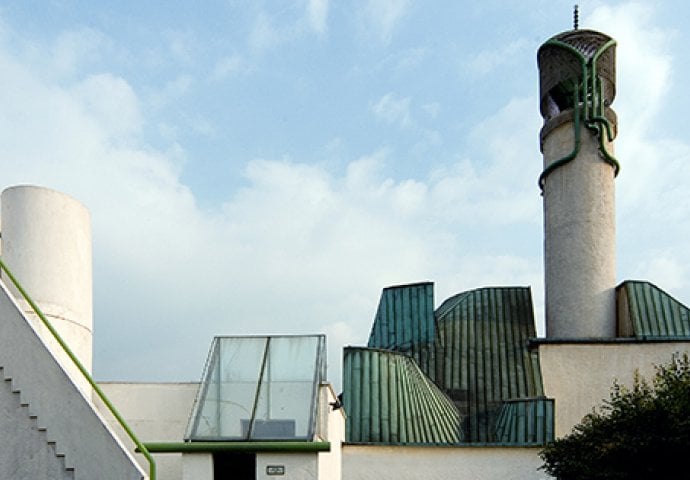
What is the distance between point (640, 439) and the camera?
545 inches

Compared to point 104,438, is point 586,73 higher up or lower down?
higher up

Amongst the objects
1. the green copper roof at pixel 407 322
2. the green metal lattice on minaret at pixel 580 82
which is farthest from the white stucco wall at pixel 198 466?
the green metal lattice on minaret at pixel 580 82

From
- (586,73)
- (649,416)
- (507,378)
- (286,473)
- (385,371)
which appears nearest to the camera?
(286,473)

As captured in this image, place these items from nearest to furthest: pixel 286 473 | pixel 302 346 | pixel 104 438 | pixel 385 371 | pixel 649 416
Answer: pixel 104 438 < pixel 286 473 < pixel 649 416 < pixel 302 346 < pixel 385 371

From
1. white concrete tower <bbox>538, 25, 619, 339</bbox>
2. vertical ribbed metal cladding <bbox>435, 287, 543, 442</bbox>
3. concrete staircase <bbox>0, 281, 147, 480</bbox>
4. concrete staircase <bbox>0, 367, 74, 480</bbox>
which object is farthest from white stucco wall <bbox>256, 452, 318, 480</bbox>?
white concrete tower <bbox>538, 25, 619, 339</bbox>

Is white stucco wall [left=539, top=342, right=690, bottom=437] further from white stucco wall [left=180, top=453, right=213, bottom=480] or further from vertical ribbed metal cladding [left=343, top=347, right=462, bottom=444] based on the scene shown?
white stucco wall [left=180, top=453, right=213, bottom=480]

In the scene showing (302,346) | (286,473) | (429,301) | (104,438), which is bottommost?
(286,473)

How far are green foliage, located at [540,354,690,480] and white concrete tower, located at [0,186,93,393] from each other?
32.3ft

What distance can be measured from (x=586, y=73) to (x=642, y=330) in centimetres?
818

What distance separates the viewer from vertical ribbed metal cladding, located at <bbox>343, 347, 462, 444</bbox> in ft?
61.6

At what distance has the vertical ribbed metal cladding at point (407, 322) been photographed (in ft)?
76.9

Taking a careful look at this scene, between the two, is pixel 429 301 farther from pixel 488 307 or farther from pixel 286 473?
pixel 286 473

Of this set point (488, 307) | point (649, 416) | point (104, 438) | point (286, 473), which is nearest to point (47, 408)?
point (104, 438)

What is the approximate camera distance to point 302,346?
14898 millimetres
